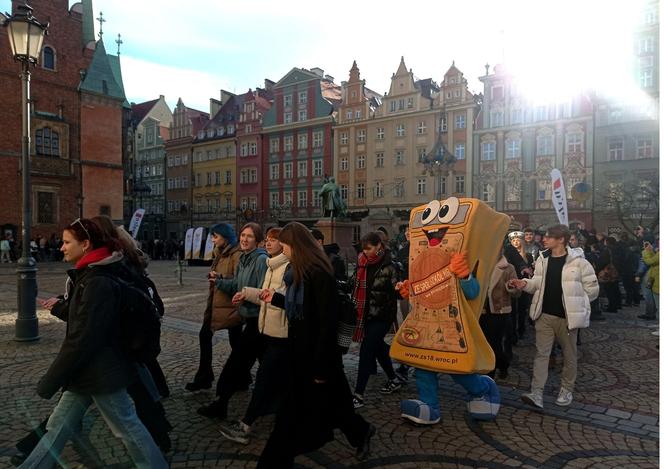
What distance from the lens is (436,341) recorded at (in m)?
4.16

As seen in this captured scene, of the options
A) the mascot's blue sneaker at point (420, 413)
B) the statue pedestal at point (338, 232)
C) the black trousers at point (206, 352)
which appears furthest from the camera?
the statue pedestal at point (338, 232)

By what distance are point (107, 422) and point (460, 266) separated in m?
2.67

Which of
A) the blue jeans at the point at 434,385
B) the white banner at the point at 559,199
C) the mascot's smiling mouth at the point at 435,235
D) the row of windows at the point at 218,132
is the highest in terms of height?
the row of windows at the point at 218,132

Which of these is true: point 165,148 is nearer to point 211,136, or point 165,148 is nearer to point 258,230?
point 211,136

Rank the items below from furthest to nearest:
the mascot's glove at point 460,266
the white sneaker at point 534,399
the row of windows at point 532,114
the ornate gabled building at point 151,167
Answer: the ornate gabled building at point 151,167 < the row of windows at point 532,114 < the white sneaker at point 534,399 < the mascot's glove at point 460,266

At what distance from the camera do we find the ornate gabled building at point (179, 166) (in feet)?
190

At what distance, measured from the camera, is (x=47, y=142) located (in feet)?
113

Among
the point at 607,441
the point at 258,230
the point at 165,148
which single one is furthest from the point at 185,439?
the point at 165,148

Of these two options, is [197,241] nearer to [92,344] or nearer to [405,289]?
[405,289]

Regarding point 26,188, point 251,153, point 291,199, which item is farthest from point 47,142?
point 26,188

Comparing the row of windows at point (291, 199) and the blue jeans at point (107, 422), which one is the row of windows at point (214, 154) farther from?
the blue jeans at point (107, 422)

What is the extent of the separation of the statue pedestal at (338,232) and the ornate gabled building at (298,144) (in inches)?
1071

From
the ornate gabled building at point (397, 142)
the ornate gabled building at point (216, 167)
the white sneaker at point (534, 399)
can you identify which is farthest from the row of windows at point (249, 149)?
the white sneaker at point (534, 399)

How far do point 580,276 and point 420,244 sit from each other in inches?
67.9
